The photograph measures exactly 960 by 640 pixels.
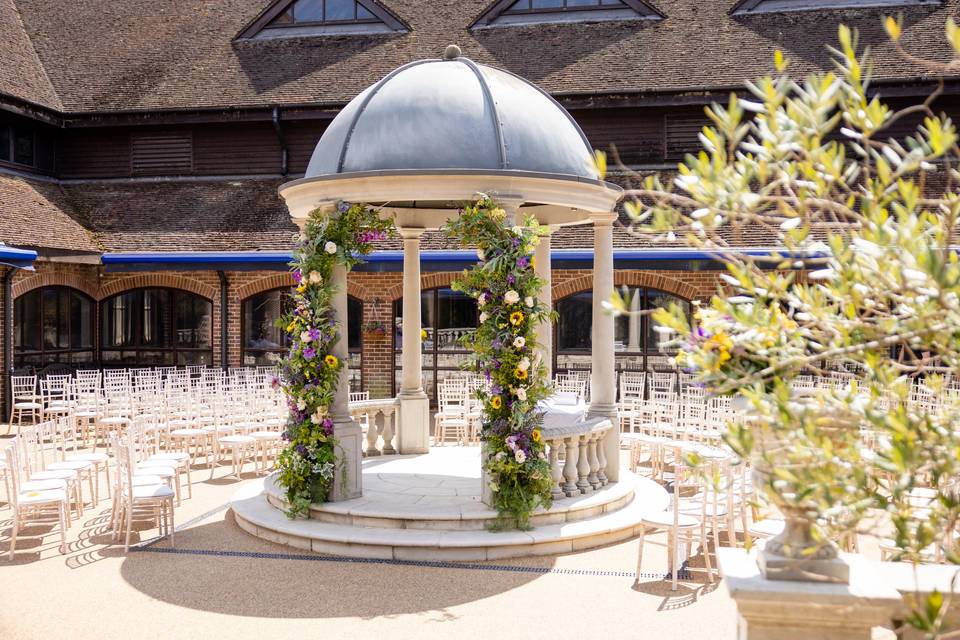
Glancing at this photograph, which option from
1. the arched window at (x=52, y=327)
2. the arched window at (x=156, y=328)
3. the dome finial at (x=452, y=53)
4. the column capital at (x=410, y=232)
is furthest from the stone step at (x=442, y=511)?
the arched window at (x=52, y=327)

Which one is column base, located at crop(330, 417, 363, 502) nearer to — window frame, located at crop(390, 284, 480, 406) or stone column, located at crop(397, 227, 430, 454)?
stone column, located at crop(397, 227, 430, 454)

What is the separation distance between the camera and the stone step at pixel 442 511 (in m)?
8.80

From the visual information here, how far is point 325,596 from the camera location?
7352 millimetres

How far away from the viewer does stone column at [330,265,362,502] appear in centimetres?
943

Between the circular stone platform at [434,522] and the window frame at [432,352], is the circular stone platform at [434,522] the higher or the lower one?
the lower one

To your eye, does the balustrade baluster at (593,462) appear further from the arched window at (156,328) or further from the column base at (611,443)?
the arched window at (156,328)

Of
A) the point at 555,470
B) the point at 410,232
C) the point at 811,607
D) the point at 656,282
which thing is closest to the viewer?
the point at 811,607

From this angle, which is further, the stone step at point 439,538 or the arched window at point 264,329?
the arched window at point 264,329

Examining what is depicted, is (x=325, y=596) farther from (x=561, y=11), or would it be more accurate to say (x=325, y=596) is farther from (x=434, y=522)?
(x=561, y=11)

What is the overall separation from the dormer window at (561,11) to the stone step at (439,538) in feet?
52.9

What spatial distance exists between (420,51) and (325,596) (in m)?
17.1

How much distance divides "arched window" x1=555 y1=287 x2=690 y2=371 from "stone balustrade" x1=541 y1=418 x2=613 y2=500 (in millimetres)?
8503

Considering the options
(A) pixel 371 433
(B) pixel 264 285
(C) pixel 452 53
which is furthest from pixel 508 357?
(B) pixel 264 285

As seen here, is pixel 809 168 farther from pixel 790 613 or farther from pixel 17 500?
pixel 17 500
